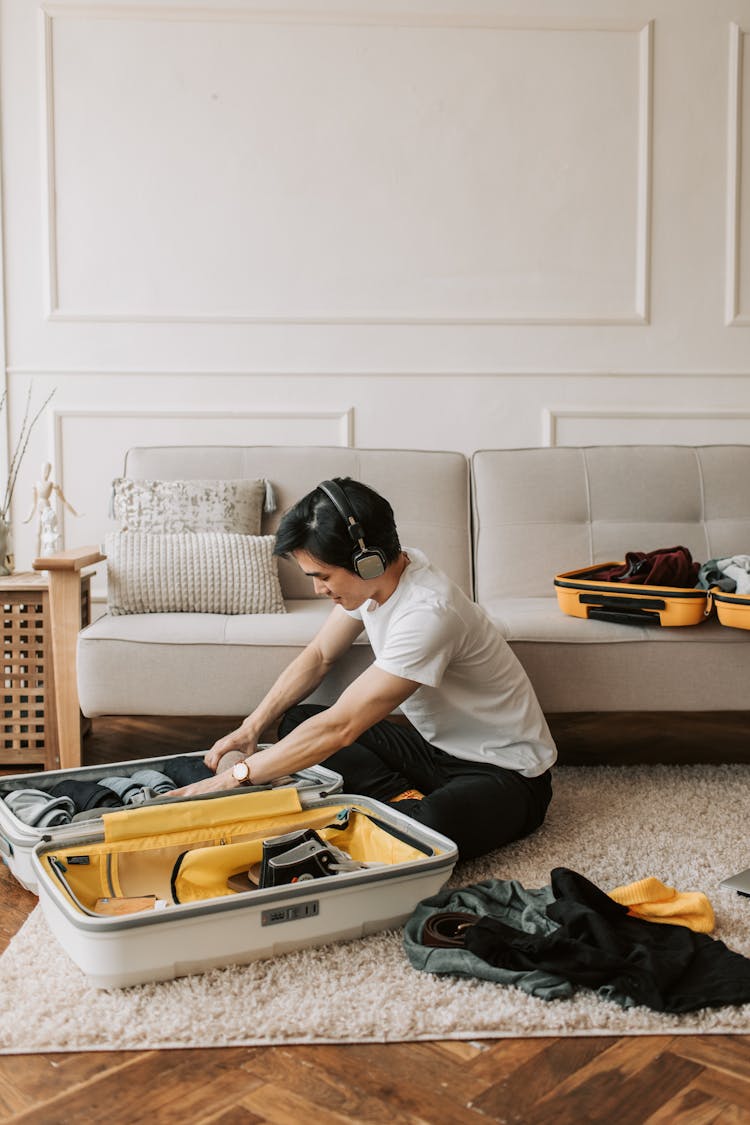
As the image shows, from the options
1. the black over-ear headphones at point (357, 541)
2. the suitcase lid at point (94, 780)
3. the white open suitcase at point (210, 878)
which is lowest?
the white open suitcase at point (210, 878)

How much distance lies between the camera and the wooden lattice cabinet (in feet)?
8.70

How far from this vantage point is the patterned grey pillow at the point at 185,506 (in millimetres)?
2854

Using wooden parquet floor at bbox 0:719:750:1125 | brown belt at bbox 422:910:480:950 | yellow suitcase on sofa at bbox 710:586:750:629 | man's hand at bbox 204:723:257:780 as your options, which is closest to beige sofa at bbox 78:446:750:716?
yellow suitcase on sofa at bbox 710:586:750:629

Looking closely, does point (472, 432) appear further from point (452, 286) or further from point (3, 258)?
point (3, 258)

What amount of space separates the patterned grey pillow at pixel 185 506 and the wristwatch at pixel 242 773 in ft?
3.50

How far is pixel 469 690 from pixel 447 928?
0.55m

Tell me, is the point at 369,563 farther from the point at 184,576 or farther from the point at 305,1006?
A: the point at 184,576

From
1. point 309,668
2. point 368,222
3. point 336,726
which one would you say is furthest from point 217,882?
point 368,222

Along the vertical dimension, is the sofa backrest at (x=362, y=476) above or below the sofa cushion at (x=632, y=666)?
above

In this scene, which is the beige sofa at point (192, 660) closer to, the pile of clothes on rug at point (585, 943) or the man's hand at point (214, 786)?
the man's hand at point (214, 786)

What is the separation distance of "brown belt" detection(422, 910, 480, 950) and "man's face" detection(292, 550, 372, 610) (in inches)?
23.6

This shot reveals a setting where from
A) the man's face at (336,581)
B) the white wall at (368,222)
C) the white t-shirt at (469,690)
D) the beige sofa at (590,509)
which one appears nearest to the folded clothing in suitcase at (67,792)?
the white t-shirt at (469,690)

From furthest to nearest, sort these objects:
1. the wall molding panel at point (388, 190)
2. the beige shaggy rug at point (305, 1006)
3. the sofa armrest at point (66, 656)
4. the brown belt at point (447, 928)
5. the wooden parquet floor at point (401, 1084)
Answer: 1. the wall molding panel at point (388, 190)
2. the sofa armrest at point (66, 656)
3. the brown belt at point (447, 928)
4. the beige shaggy rug at point (305, 1006)
5. the wooden parquet floor at point (401, 1084)

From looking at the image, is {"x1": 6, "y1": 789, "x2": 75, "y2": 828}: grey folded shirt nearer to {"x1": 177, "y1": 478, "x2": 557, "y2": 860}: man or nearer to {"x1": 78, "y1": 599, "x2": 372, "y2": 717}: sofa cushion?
{"x1": 177, "y1": 478, "x2": 557, "y2": 860}: man
